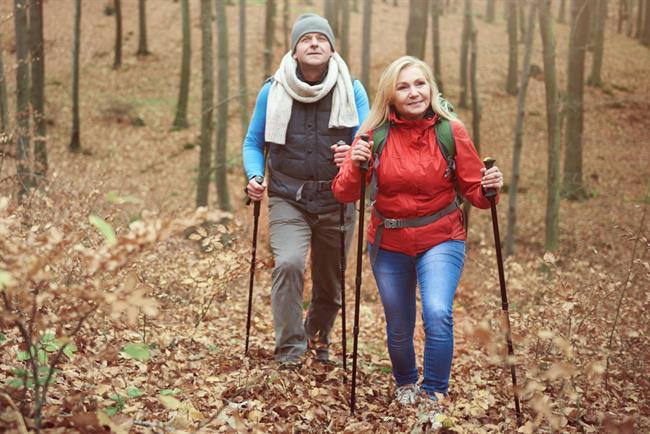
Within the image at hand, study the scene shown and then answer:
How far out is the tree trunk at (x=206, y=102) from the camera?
1184 centimetres

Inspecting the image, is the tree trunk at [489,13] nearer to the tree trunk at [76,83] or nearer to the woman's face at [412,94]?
the tree trunk at [76,83]

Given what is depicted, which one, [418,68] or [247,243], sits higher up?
[418,68]

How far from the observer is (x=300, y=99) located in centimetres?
507

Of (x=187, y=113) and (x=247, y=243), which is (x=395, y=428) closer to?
(x=247, y=243)

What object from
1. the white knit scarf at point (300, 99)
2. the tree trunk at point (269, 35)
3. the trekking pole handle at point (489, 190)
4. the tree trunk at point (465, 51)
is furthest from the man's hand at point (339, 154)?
the tree trunk at point (465, 51)

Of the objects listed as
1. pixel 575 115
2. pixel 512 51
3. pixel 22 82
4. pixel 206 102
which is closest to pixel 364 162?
pixel 206 102

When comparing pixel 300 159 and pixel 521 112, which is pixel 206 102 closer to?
pixel 521 112

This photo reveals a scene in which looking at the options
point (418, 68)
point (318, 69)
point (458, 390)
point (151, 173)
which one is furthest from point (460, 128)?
point (151, 173)

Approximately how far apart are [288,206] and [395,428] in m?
1.94

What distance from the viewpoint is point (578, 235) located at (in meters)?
16.4

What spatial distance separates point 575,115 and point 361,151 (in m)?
15.6

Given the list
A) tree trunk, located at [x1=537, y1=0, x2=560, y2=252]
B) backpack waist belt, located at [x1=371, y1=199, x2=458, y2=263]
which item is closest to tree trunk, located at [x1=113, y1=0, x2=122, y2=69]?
tree trunk, located at [x1=537, y1=0, x2=560, y2=252]

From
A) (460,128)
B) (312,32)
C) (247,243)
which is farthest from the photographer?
(247,243)

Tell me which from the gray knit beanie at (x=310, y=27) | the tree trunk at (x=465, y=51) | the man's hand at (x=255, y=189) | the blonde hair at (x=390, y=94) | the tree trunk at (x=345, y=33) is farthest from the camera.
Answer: the tree trunk at (x=465, y=51)
